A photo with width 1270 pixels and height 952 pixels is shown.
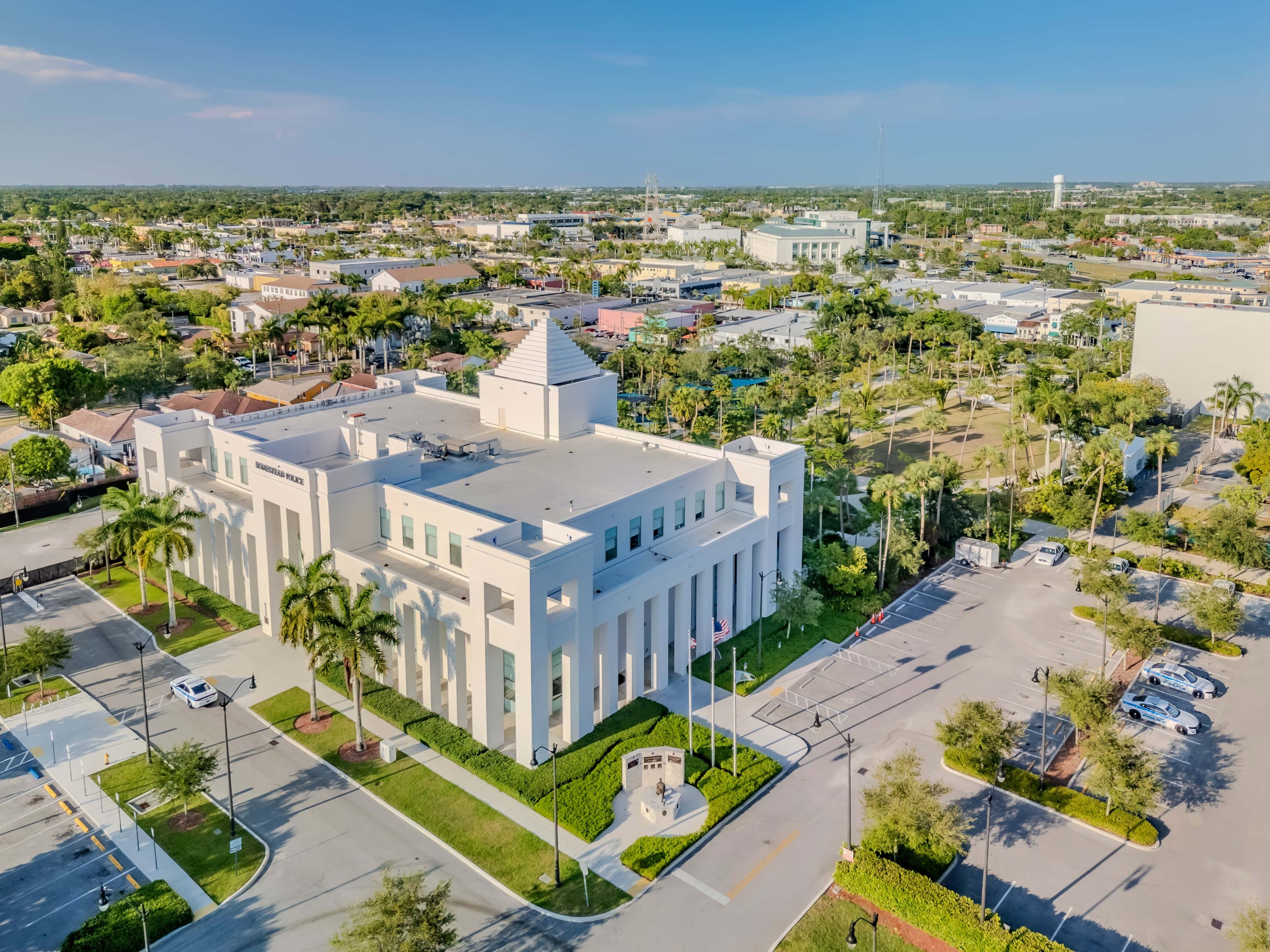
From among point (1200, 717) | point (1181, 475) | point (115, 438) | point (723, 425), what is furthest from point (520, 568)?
point (1181, 475)

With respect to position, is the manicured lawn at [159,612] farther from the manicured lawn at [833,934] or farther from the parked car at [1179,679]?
the parked car at [1179,679]

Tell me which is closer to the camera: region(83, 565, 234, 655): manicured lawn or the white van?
region(83, 565, 234, 655): manicured lawn

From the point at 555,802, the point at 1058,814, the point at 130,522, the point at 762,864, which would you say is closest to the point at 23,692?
the point at 130,522

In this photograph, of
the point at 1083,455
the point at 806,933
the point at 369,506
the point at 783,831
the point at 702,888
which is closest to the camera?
the point at 806,933

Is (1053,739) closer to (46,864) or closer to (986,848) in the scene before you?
(986,848)

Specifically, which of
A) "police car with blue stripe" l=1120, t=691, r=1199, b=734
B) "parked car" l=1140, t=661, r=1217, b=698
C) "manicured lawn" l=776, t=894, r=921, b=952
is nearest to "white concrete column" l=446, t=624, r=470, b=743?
"manicured lawn" l=776, t=894, r=921, b=952

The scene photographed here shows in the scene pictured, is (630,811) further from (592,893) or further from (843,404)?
(843,404)

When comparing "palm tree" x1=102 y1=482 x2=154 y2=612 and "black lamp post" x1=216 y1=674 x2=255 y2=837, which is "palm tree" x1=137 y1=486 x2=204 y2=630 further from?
"black lamp post" x1=216 y1=674 x2=255 y2=837
